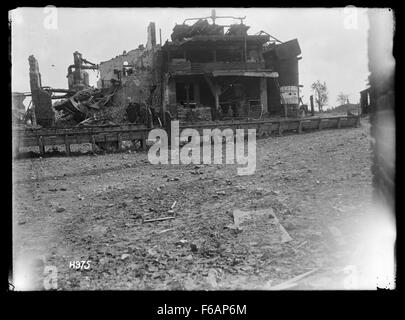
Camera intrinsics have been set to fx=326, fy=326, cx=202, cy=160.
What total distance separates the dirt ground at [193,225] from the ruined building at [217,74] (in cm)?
1523

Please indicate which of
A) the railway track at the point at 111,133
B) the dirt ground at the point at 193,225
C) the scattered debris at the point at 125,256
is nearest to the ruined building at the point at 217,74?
the railway track at the point at 111,133

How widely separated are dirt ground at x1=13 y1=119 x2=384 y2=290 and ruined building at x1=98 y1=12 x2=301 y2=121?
1523 cm

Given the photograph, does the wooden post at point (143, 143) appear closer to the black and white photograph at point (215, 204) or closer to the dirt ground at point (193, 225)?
the black and white photograph at point (215, 204)

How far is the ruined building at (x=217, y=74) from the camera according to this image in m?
25.2

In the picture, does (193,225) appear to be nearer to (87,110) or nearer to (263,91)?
(87,110)

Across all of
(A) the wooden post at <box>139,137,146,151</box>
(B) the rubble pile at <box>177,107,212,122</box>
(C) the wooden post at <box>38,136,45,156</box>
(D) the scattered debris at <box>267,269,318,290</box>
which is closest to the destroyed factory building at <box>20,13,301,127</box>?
(B) the rubble pile at <box>177,107,212,122</box>

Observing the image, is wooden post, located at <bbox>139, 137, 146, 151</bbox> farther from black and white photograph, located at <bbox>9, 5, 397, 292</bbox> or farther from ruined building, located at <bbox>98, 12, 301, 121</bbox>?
ruined building, located at <bbox>98, 12, 301, 121</bbox>

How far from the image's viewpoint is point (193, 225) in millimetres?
5703

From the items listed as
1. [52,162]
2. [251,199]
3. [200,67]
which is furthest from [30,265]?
[200,67]

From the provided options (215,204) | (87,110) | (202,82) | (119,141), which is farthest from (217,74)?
(215,204)

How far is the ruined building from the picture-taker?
82.7 ft
